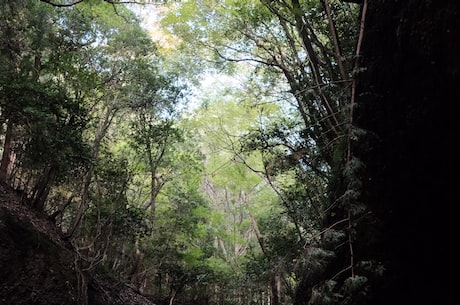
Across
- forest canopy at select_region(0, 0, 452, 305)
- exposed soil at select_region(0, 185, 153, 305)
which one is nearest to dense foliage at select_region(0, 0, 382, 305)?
forest canopy at select_region(0, 0, 452, 305)

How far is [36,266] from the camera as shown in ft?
21.5

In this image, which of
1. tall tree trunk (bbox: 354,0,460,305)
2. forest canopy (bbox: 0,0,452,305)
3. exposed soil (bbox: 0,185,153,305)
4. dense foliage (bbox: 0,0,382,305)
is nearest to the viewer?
tall tree trunk (bbox: 354,0,460,305)

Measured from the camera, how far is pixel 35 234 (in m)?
6.90

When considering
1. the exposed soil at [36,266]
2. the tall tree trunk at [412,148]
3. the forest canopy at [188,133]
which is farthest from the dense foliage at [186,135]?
the exposed soil at [36,266]

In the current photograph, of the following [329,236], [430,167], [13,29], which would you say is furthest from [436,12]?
[13,29]

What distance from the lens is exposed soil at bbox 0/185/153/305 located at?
5.97 m

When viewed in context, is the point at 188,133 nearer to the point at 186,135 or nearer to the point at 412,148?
the point at 186,135

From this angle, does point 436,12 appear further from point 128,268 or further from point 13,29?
point 128,268

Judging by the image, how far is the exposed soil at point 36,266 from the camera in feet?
19.6

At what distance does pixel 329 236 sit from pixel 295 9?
374cm

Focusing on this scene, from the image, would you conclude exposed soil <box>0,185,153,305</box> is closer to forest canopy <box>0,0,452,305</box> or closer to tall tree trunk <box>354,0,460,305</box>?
forest canopy <box>0,0,452,305</box>

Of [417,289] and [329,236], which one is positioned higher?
[329,236]

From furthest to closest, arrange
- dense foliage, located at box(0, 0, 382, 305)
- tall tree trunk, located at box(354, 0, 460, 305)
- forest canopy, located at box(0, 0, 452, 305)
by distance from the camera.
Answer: dense foliage, located at box(0, 0, 382, 305) < forest canopy, located at box(0, 0, 452, 305) < tall tree trunk, located at box(354, 0, 460, 305)

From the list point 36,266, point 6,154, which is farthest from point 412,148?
point 6,154
